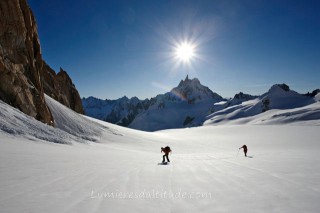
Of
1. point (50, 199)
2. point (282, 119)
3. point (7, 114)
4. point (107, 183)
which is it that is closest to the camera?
point (50, 199)

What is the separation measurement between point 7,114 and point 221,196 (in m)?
18.7

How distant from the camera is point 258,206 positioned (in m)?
5.07

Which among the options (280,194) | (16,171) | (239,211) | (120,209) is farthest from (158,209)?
(16,171)

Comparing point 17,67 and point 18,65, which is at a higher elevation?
point 18,65

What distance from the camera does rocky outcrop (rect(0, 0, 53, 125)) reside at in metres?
25.6

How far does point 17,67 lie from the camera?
2925cm

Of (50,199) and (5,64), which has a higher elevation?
(5,64)

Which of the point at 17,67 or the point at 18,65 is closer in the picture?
the point at 17,67

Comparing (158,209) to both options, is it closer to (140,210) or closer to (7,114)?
(140,210)

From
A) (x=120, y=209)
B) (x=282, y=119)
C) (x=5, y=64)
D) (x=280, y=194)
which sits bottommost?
(x=120, y=209)

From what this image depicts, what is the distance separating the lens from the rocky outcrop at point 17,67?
25.6 meters

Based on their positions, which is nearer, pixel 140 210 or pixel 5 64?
pixel 140 210

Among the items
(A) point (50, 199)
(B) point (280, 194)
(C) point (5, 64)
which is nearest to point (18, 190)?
(A) point (50, 199)

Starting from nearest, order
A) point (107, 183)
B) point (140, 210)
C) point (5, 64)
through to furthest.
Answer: point (140, 210)
point (107, 183)
point (5, 64)
